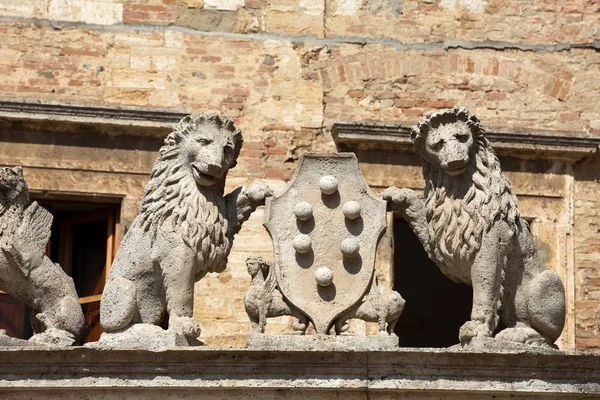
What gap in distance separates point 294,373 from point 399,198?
1.18 m

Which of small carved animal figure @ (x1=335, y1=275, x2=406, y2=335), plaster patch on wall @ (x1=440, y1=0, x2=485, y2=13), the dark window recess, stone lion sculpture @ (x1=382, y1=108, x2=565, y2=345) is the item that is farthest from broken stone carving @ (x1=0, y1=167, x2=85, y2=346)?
the dark window recess

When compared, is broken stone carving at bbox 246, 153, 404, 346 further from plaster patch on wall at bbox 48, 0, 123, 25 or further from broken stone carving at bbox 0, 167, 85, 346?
plaster patch on wall at bbox 48, 0, 123, 25

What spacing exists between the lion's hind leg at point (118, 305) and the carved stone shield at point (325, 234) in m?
0.79

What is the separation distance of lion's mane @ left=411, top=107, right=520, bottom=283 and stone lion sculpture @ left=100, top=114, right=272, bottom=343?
899mm

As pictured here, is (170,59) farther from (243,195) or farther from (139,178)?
(243,195)

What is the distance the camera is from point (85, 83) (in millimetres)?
15266

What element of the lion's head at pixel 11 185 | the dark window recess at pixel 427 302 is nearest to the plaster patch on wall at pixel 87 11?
the lion's head at pixel 11 185

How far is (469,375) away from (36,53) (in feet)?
15.1

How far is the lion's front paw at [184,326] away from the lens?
39.8ft

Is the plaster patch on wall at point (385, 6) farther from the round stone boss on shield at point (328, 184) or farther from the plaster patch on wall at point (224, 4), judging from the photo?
the round stone boss on shield at point (328, 184)

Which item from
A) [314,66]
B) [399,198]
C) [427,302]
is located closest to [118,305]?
[399,198]

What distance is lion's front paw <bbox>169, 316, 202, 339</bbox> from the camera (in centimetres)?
1212

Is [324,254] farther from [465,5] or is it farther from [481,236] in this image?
[465,5]

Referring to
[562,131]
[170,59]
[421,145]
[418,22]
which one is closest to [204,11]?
[170,59]
